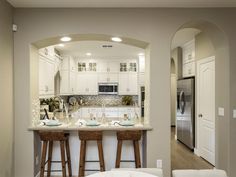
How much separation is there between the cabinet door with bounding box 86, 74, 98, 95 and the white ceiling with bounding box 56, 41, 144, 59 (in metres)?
0.73

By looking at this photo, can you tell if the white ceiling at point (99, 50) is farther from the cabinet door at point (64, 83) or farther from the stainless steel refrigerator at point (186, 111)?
the stainless steel refrigerator at point (186, 111)

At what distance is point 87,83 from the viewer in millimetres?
8125

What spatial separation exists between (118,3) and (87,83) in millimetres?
5025

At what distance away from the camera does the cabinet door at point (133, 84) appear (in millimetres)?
8172

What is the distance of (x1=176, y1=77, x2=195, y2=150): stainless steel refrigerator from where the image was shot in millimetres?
5461

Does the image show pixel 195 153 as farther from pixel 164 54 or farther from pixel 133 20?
pixel 133 20

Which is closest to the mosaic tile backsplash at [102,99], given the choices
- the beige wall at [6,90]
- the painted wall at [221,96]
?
the painted wall at [221,96]

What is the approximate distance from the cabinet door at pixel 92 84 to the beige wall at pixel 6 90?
477 cm

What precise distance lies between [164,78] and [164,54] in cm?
36

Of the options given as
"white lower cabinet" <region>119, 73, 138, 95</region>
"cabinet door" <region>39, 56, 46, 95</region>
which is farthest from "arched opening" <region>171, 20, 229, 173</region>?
"cabinet door" <region>39, 56, 46, 95</region>

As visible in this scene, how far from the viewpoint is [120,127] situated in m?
3.52

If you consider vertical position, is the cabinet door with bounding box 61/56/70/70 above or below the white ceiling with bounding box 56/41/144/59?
below

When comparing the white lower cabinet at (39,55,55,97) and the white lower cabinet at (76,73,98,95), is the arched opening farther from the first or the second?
the white lower cabinet at (76,73,98,95)

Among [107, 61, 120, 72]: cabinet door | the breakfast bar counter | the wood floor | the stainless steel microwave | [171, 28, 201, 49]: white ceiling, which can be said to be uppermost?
[171, 28, 201, 49]: white ceiling
